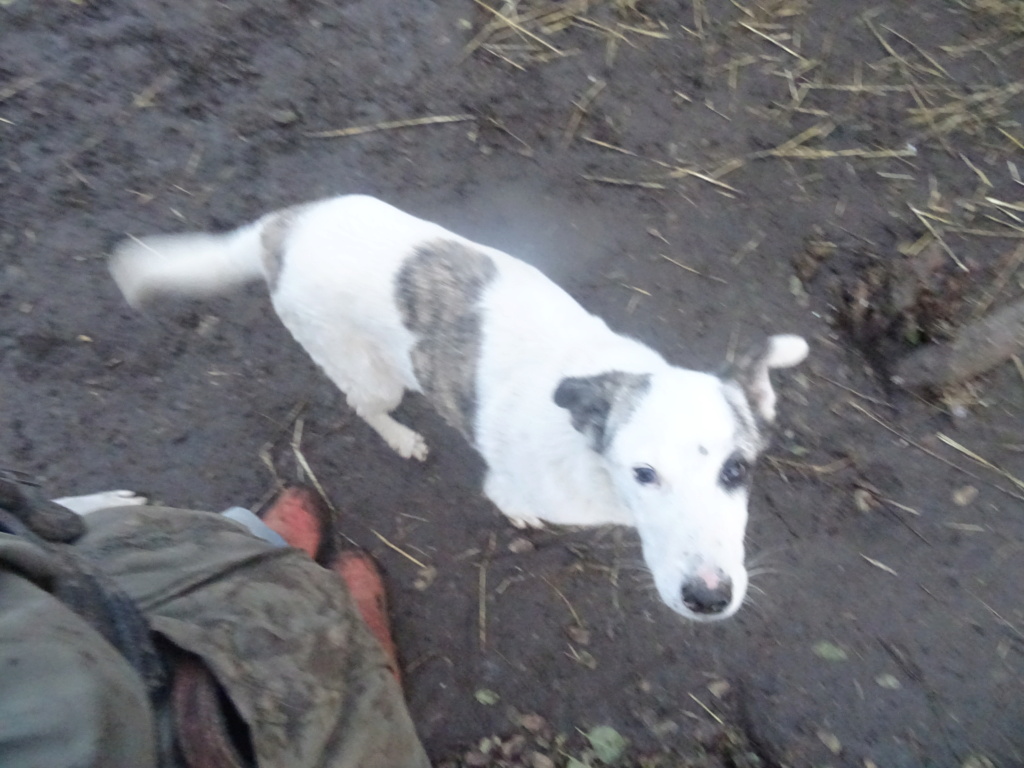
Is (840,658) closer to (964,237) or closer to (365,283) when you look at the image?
(964,237)

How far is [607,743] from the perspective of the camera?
271 cm

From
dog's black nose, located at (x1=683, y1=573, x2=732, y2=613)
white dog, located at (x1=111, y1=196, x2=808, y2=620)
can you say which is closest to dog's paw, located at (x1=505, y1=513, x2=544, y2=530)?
white dog, located at (x1=111, y1=196, x2=808, y2=620)

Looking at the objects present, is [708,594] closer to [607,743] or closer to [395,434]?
[607,743]

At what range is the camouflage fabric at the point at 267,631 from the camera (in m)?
1.53

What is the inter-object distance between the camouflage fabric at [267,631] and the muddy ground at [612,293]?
1.02 metres

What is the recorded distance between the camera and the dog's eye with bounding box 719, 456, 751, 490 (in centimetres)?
193

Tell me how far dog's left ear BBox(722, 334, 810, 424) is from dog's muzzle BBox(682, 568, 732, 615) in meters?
0.61

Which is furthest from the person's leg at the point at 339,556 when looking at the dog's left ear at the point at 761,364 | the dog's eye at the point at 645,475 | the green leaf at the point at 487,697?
the dog's left ear at the point at 761,364

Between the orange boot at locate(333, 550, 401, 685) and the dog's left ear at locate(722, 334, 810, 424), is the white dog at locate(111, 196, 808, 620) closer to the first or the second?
the dog's left ear at locate(722, 334, 810, 424)

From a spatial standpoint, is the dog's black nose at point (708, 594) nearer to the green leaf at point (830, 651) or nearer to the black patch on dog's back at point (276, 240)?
the green leaf at point (830, 651)

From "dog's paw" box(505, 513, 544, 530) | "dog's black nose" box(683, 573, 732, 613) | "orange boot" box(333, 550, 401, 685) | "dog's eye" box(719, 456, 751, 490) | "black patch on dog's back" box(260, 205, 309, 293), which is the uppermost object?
"black patch on dog's back" box(260, 205, 309, 293)

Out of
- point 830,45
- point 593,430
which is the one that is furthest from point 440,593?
point 830,45

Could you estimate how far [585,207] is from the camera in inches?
136

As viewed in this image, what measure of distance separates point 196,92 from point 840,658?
3976 mm
